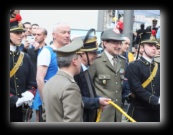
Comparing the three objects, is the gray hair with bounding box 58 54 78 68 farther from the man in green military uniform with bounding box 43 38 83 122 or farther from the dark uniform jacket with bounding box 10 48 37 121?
the dark uniform jacket with bounding box 10 48 37 121

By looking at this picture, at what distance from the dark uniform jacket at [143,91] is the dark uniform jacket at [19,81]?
3.67ft

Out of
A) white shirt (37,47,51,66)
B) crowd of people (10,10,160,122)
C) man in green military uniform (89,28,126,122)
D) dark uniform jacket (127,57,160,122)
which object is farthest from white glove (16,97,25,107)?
dark uniform jacket (127,57,160,122)

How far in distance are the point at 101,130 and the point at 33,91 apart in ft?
4.43

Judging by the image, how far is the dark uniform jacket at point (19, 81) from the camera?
4.94 m

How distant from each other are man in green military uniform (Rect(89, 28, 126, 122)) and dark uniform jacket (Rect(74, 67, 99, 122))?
78cm

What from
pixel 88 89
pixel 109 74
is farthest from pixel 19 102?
pixel 109 74

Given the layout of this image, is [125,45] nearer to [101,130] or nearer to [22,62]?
[22,62]

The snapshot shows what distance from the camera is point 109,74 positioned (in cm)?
527

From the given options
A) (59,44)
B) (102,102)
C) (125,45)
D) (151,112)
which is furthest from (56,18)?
(102,102)

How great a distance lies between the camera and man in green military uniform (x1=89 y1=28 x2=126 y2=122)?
5.21 metres

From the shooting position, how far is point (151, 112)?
5.39m

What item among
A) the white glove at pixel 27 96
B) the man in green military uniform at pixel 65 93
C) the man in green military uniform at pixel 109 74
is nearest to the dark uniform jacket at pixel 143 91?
the man in green military uniform at pixel 109 74

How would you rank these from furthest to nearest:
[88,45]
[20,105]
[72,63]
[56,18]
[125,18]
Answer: [125,18], [56,18], [20,105], [88,45], [72,63]

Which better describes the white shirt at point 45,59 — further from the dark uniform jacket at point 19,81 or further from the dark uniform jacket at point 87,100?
the dark uniform jacket at point 87,100
